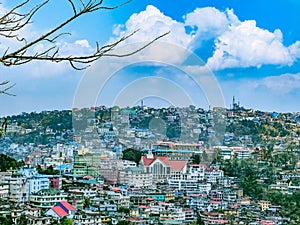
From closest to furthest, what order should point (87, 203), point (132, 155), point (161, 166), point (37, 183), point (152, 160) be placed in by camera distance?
point (87, 203)
point (37, 183)
point (152, 160)
point (161, 166)
point (132, 155)

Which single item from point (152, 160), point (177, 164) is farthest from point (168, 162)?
point (152, 160)

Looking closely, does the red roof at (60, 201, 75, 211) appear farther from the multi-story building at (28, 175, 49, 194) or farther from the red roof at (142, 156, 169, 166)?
the red roof at (142, 156, 169, 166)

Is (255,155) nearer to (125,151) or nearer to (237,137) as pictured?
(237,137)

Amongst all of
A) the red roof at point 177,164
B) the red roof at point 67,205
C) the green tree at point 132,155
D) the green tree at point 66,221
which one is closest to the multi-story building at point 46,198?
the red roof at point 67,205

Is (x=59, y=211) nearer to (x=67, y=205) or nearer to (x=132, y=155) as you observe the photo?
(x=67, y=205)

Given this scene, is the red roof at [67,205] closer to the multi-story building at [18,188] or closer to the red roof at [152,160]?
the multi-story building at [18,188]

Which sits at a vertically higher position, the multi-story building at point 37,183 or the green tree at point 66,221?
the multi-story building at point 37,183

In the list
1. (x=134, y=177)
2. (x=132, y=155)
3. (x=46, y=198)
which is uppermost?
(x=132, y=155)
